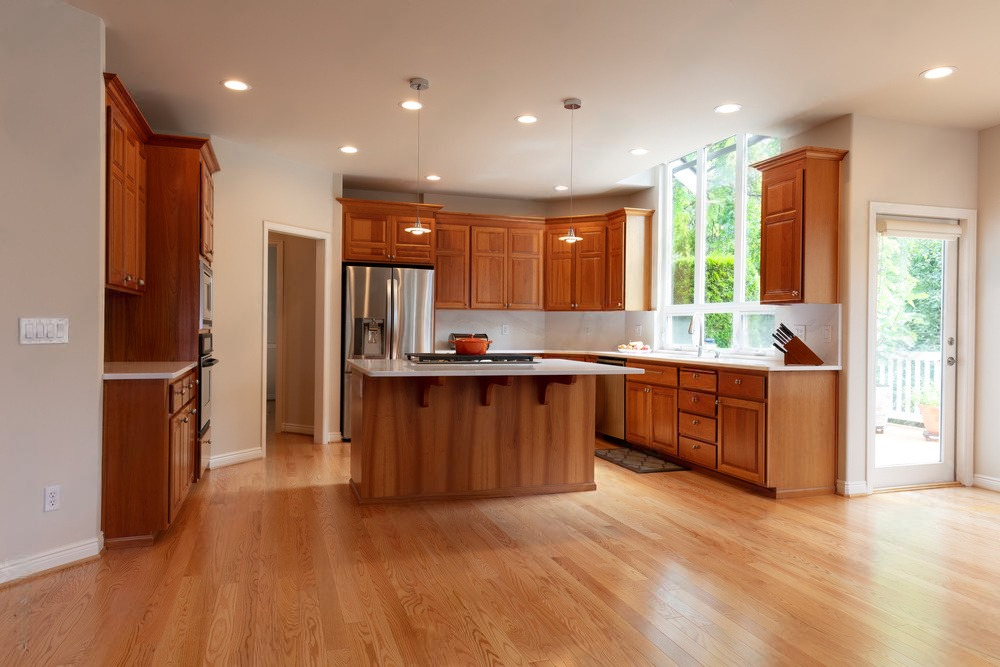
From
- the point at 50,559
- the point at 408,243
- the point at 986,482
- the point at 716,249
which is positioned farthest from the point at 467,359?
the point at 986,482

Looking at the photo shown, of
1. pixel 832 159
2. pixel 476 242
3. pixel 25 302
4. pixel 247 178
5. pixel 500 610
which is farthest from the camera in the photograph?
pixel 476 242

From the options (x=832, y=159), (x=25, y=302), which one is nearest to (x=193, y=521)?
(x=25, y=302)

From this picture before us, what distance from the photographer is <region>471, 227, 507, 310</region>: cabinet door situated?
6961 mm

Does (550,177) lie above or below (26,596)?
above

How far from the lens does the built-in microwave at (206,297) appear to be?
421 centimetres

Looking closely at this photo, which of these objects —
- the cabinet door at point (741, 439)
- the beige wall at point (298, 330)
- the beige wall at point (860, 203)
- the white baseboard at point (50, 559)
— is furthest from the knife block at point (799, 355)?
the beige wall at point (298, 330)

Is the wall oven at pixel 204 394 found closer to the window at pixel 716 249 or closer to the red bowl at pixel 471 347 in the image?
the red bowl at pixel 471 347

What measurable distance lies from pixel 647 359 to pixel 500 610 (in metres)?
3.40

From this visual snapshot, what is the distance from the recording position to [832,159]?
4324 millimetres

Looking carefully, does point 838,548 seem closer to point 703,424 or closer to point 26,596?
point 703,424

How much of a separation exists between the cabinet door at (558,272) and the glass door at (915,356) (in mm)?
3244

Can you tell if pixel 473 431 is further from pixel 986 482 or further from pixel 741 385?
pixel 986 482

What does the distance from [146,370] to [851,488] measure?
434cm

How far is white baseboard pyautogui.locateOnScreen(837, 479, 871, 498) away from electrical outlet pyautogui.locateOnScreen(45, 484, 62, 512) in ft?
14.8
